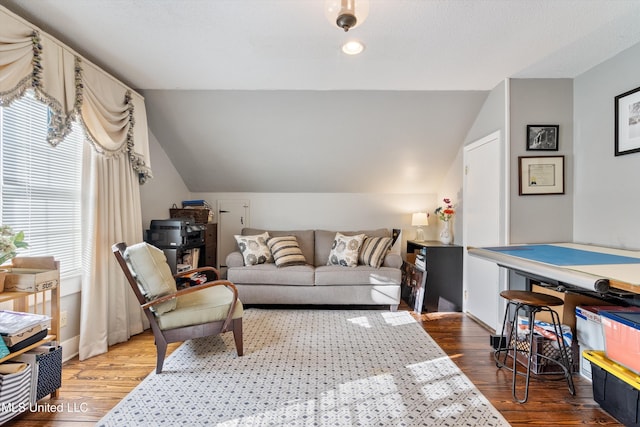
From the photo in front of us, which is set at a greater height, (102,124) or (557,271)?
(102,124)

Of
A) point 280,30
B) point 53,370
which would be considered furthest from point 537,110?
point 53,370

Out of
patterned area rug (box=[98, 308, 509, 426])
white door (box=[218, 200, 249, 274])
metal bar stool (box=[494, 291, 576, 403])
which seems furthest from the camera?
white door (box=[218, 200, 249, 274])

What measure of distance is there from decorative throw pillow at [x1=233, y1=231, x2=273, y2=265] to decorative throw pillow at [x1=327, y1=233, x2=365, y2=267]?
0.81 m

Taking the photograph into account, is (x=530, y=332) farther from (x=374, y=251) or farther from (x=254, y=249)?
(x=254, y=249)

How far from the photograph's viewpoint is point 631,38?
6.84ft

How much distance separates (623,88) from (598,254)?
126 cm

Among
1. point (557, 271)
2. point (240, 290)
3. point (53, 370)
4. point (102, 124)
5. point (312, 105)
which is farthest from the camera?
point (240, 290)

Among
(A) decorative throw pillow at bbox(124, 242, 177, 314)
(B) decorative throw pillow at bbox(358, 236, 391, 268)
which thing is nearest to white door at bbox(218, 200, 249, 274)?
(B) decorative throw pillow at bbox(358, 236, 391, 268)

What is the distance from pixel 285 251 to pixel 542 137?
288 centimetres

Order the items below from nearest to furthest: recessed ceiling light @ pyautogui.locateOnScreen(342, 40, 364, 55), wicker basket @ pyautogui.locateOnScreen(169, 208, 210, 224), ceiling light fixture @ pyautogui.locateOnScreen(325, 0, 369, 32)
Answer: ceiling light fixture @ pyautogui.locateOnScreen(325, 0, 369, 32) < recessed ceiling light @ pyautogui.locateOnScreen(342, 40, 364, 55) < wicker basket @ pyautogui.locateOnScreen(169, 208, 210, 224)

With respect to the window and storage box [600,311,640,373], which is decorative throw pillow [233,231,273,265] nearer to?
the window

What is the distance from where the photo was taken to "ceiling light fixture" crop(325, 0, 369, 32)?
1.41 meters

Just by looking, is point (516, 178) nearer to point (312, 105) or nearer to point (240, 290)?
point (312, 105)

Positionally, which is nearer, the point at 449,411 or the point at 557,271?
the point at 557,271
